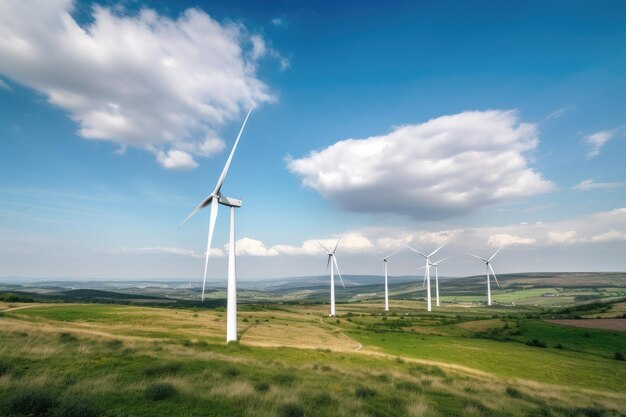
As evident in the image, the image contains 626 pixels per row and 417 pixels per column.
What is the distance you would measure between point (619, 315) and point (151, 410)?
142 m

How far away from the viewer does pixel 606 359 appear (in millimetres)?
53125

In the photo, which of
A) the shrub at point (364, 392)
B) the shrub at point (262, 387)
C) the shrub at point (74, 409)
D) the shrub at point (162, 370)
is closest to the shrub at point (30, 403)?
the shrub at point (74, 409)

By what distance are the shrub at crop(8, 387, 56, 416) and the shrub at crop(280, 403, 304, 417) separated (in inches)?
308

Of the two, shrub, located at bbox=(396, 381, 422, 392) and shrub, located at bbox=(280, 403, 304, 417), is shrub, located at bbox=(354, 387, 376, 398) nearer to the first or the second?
shrub, located at bbox=(396, 381, 422, 392)

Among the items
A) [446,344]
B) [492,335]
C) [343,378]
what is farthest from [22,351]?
[492,335]

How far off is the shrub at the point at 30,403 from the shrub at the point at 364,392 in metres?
14.1

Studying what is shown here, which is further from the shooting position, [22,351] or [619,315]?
[619,315]

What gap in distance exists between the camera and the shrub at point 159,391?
45.2ft

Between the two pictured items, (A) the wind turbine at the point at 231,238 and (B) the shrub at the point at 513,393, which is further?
(A) the wind turbine at the point at 231,238

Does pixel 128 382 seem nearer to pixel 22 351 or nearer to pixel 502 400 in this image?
pixel 22 351

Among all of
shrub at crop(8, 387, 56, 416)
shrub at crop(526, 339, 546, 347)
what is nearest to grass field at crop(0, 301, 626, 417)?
shrub at crop(8, 387, 56, 416)

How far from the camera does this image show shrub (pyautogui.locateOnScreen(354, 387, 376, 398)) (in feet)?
61.2

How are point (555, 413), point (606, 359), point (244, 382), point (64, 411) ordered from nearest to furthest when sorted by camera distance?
point (64, 411) < point (244, 382) < point (555, 413) < point (606, 359)

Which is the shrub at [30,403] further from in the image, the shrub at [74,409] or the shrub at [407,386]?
the shrub at [407,386]
